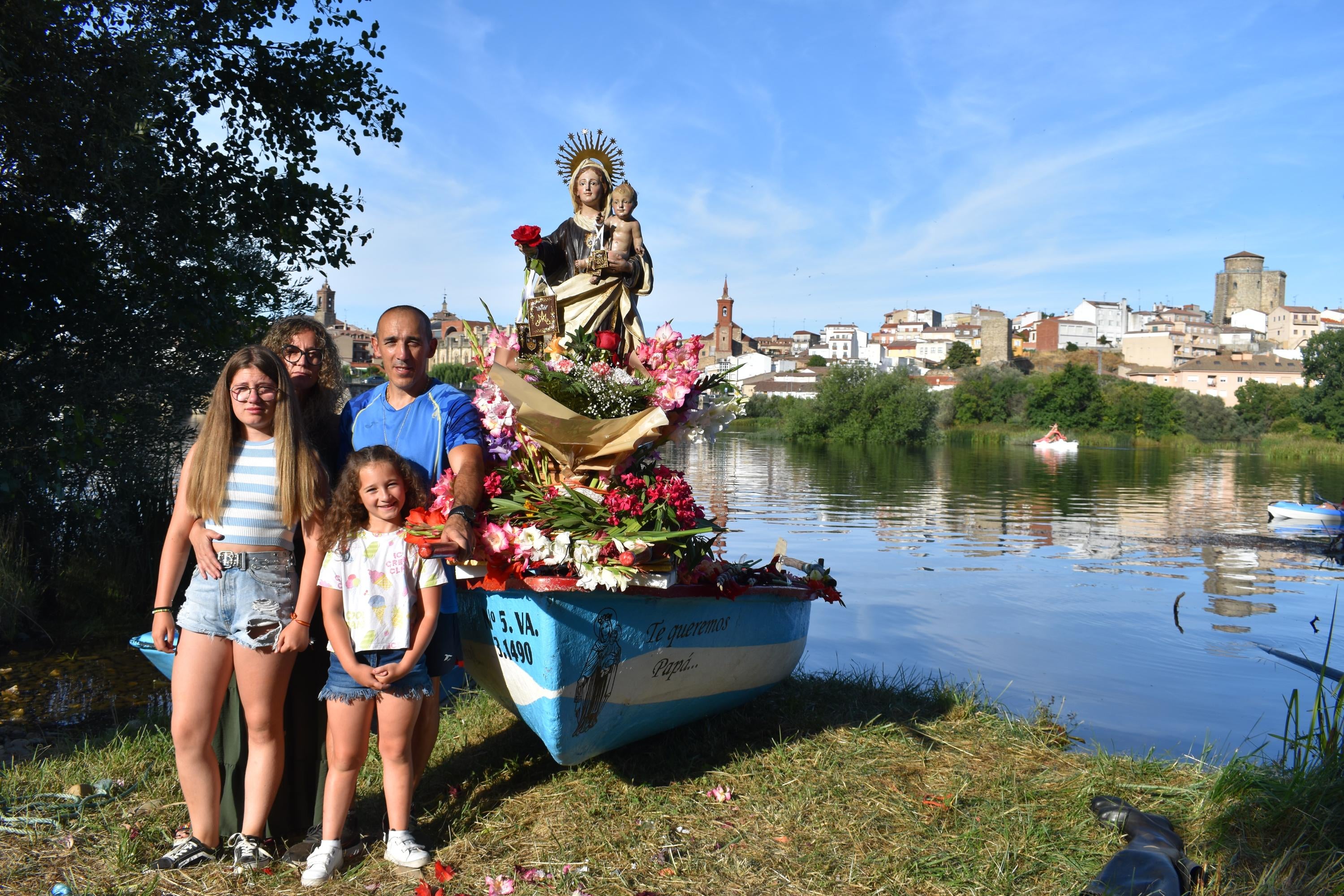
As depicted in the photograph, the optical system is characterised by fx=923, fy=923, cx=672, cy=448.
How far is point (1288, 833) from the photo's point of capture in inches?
164

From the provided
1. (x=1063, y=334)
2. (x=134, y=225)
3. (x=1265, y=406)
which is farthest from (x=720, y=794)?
(x=1063, y=334)

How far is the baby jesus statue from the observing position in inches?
203

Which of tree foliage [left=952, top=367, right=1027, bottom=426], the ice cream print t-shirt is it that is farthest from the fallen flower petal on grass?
tree foliage [left=952, top=367, right=1027, bottom=426]

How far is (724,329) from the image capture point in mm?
121250

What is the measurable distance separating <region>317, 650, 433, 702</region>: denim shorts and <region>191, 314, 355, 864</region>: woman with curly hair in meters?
0.30

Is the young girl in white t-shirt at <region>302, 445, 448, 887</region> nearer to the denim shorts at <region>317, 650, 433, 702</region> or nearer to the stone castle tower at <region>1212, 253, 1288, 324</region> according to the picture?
the denim shorts at <region>317, 650, 433, 702</region>

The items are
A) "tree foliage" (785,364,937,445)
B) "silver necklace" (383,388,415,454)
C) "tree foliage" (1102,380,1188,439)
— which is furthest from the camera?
"tree foliage" (1102,380,1188,439)

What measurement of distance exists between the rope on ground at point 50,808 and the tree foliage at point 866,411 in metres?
61.5

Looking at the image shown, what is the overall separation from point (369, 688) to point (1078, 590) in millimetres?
12895

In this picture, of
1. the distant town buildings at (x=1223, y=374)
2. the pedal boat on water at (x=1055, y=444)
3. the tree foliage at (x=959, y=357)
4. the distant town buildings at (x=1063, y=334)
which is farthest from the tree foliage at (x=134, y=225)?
the distant town buildings at (x=1063, y=334)

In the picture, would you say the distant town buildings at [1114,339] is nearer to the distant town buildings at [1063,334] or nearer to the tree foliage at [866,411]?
the distant town buildings at [1063,334]

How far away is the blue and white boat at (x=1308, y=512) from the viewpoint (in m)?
21.3

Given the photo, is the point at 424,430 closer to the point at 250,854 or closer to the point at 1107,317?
the point at 250,854

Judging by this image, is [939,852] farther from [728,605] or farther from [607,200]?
[607,200]
